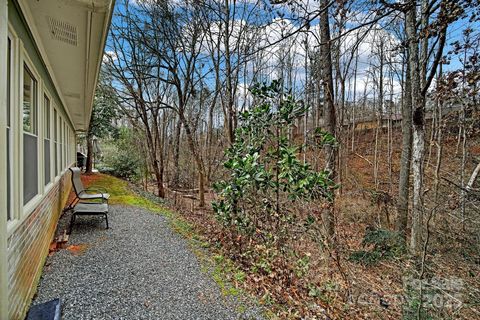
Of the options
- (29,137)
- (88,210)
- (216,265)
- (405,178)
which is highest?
(29,137)

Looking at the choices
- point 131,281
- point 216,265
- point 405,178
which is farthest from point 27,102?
point 405,178

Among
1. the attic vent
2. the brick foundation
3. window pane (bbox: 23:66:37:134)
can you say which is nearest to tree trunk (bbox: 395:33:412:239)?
the brick foundation

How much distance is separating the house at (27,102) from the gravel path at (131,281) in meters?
0.37

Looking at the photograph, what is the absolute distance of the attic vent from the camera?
113 inches

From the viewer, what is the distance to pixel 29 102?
11.3 feet

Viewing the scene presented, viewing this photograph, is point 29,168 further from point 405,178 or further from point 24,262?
point 405,178

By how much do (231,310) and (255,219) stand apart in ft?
6.61

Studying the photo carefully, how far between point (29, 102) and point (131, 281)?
255 cm

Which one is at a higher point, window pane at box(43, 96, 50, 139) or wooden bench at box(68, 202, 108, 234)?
window pane at box(43, 96, 50, 139)

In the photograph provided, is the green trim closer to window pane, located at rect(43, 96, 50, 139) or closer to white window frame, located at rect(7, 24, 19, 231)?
white window frame, located at rect(7, 24, 19, 231)

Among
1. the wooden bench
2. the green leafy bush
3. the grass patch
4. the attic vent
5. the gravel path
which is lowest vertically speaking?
the grass patch

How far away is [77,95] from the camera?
6.61m

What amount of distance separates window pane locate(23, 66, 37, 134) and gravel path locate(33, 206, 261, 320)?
72.9 inches

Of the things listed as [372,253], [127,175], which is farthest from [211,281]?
[127,175]
